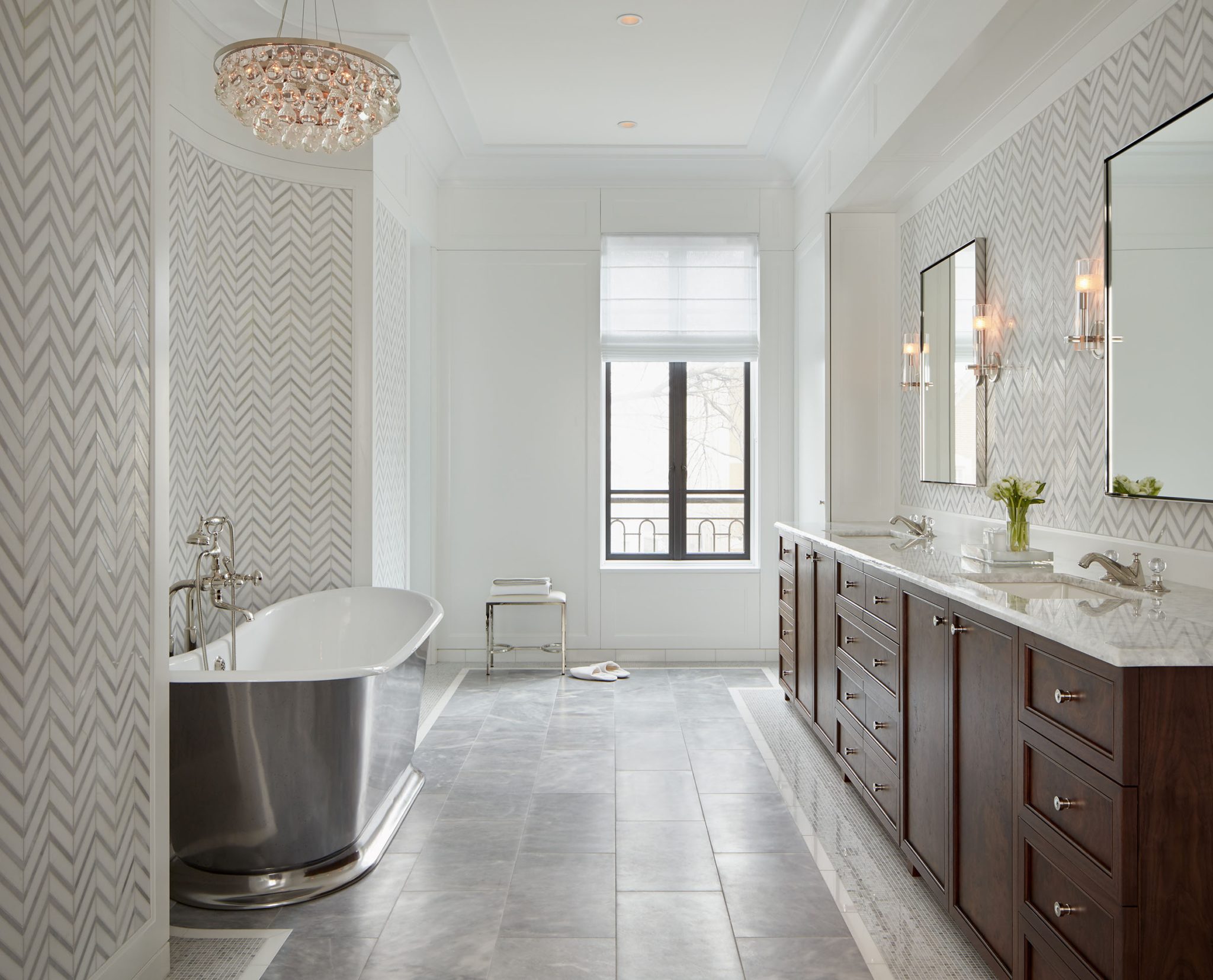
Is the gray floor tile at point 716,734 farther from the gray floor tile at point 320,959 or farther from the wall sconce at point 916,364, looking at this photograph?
the gray floor tile at point 320,959

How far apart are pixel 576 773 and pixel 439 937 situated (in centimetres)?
129

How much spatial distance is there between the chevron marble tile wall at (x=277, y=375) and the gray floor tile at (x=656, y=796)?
5.03 ft

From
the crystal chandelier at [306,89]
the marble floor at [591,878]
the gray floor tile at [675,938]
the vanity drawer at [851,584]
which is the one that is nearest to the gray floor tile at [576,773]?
the marble floor at [591,878]

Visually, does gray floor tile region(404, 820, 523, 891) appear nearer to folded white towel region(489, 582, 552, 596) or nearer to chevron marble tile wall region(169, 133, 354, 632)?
chevron marble tile wall region(169, 133, 354, 632)

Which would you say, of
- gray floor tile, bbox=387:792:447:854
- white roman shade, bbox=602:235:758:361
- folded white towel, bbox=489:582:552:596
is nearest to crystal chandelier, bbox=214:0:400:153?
gray floor tile, bbox=387:792:447:854

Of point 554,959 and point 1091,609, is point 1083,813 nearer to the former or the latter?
point 1091,609

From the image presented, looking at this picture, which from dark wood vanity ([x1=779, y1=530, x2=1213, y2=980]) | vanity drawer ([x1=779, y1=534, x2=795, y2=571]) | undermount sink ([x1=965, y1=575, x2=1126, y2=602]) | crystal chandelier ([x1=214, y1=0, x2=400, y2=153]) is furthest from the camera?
vanity drawer ([x1=779, y1=534, x2=795, y2=571])

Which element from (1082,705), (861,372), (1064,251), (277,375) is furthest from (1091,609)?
(277,375)

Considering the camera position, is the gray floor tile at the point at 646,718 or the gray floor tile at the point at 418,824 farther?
the gray floor tile at the point at 646,718

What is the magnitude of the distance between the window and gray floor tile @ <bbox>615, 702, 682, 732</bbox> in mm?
1345

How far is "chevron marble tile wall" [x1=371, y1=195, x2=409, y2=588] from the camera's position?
4051 mm

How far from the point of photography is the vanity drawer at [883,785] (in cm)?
259

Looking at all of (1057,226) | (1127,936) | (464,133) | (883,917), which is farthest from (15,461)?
(464,133)

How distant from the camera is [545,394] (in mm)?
5312
